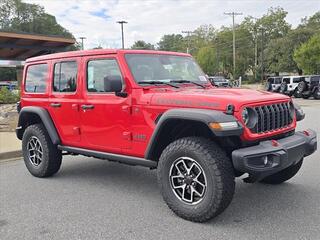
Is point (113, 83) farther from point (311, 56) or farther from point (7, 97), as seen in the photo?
point (311, 56)

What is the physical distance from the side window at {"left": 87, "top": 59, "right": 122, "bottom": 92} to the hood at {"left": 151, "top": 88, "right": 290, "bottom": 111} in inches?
30.4

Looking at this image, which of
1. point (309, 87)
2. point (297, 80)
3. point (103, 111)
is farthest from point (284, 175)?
point (297, 80)

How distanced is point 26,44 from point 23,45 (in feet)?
0.57

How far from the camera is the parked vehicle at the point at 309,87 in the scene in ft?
86.7

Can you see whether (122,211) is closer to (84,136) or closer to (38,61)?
(84,136)

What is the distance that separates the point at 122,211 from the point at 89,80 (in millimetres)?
1858

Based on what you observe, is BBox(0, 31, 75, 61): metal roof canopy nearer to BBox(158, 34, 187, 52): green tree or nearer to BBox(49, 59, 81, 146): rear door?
BBox(49, 59, 81, 146): rear door

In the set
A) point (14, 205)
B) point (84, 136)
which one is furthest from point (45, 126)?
point (14, 205)

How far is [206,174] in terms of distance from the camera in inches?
162

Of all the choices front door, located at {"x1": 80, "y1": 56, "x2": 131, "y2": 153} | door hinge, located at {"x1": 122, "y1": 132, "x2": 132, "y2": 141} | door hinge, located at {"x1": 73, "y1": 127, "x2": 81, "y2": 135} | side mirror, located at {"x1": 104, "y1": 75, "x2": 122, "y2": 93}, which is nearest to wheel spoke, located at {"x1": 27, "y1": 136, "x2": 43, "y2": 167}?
door hinge, located at {"x1": 73, "y1": 127, "x2": 81, "y2": 135}

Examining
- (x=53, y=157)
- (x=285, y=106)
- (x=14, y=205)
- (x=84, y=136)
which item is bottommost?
(x=14, y=205)

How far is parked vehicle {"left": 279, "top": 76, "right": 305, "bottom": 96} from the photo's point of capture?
28542 millimetres

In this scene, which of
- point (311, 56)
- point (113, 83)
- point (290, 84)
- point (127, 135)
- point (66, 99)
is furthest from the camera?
point (311, 56)

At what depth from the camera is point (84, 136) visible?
557 cm
